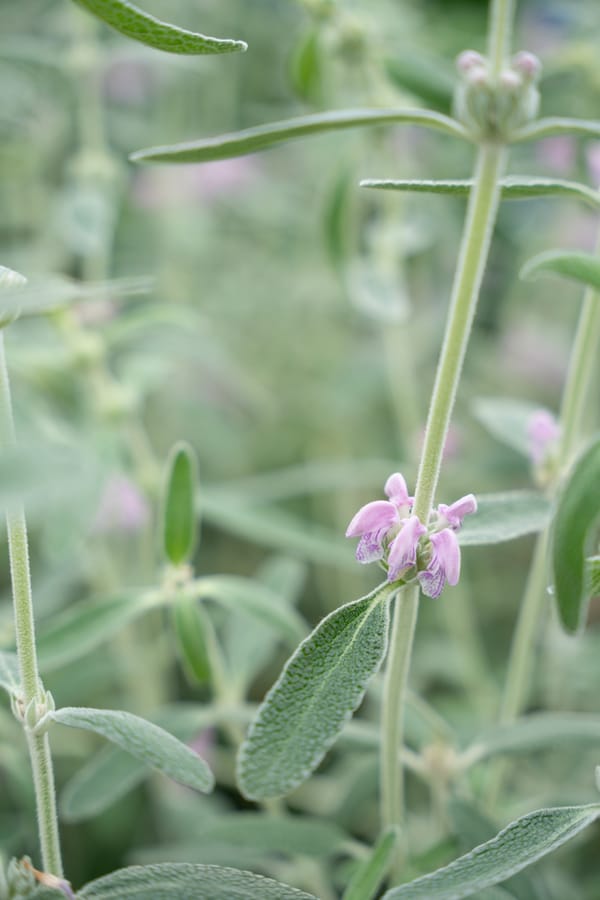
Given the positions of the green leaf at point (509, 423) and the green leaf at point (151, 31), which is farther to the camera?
the green leaf at point (509, 423)

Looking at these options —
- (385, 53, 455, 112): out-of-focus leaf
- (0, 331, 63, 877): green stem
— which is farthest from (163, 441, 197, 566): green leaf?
(385, 53, 455, 112): out-of-focus leaf

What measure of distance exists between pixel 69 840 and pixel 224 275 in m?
1.02

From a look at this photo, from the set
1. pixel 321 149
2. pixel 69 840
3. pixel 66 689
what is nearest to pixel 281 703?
pixel 66 689

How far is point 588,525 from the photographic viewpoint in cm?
40

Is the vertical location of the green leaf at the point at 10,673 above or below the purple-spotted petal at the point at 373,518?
below

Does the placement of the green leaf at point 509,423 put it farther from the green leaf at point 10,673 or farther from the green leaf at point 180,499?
the green leaf at point 10,673

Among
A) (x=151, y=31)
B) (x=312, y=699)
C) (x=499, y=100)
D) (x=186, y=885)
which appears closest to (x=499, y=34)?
(x=499, y=100)

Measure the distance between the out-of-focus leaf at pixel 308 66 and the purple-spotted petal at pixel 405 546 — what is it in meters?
0.55

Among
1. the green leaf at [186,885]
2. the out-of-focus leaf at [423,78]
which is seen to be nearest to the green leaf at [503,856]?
the green leaf at [186,885]

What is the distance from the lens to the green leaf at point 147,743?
17.5 inches

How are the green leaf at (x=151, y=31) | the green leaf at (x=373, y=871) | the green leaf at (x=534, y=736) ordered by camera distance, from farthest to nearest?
1. the green leaf at (x=534, y=736)
2. the green leaf at (x=373, y=871)
3. the green leaf at (x=151, y=31)

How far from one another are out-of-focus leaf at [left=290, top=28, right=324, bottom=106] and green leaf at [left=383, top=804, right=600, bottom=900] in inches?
24.9

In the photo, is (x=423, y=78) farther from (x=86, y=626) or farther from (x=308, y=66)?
(x=86, y=626)

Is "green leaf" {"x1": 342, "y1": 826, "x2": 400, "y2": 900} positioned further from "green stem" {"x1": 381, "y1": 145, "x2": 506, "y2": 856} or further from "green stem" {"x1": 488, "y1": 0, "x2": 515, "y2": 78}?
"green stem" {"x1": 488, "y1": 0, "x2": 515, "y2": 78}
